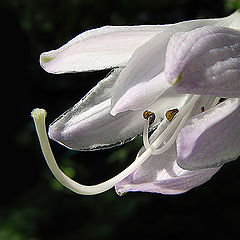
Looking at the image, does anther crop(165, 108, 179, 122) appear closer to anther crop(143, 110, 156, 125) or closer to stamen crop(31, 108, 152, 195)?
anther crop(143, 110, 156, 125)

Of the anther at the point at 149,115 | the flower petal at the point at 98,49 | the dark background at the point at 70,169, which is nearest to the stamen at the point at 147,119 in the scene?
the anther at the point at 149,115

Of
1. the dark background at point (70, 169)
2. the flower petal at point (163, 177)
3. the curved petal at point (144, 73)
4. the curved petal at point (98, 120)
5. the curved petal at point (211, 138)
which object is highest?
the curved petal at point (144, 73)

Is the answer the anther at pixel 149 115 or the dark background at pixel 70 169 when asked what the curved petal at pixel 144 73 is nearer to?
the anther at pixel 149 115

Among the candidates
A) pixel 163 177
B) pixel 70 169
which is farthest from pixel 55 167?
pixel 70 169

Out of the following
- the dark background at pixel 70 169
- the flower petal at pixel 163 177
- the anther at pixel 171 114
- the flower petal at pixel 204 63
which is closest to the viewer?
the flower petal at pixel 204 63

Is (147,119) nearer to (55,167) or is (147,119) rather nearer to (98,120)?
(98,120)
